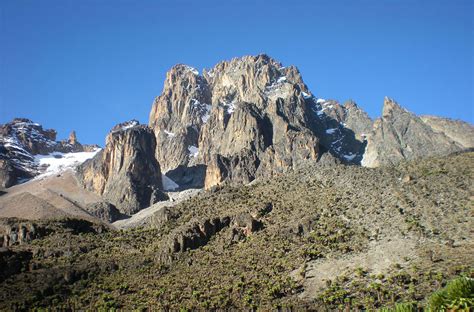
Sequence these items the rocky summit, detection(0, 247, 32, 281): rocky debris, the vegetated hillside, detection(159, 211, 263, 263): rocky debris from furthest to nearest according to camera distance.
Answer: detection(159, 211, 263, 263): rocky debris
detection(0, 247, 32, 281): rocky debris
the vegetated hillside
the rocky summit

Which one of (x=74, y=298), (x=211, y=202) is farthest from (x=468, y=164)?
(x=74, y=298)

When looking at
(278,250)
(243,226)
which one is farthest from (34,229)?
(278,250)

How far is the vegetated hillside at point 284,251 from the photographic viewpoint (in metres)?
78.4

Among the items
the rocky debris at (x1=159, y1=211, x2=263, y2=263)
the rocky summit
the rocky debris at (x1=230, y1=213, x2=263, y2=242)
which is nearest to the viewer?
the rocky summit

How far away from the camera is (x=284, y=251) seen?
9656 centimetres

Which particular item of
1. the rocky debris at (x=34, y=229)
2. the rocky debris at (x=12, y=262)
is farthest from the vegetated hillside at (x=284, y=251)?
the rocky debris at (x=34, y=229)

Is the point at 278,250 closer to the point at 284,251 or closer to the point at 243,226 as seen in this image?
the point at 284,251

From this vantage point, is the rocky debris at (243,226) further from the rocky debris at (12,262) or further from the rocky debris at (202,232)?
the rocky debris at (12,262)

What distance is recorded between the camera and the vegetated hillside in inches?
3088

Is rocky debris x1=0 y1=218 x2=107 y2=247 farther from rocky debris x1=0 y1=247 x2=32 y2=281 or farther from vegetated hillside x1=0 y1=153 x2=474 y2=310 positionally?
rocky debris x1=0 y1=247 x2=32 y2=281

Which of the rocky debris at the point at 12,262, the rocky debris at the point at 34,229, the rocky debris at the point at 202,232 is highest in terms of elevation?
the rocky debris at the point at 34,229

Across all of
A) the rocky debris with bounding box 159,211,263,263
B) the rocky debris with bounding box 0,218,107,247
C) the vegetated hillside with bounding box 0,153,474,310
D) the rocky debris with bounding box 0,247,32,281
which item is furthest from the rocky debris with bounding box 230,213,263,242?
the rocky debris with bounding box 0,218,107,247

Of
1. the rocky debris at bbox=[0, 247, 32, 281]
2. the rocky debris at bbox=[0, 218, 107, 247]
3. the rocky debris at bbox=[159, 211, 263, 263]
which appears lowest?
the rocky debris at bbox=[0, 247, 32, 281]

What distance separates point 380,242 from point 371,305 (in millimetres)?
23254
